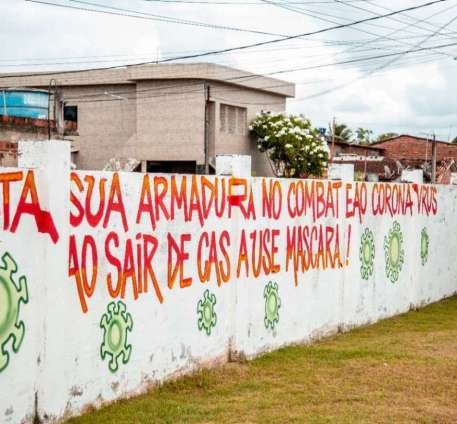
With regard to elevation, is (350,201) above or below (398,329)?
above

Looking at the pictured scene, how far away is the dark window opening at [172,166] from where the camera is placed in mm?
30094

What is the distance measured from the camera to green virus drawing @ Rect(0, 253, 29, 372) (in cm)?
459

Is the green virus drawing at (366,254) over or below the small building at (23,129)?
below

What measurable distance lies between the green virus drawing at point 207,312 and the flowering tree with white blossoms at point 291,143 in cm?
2446

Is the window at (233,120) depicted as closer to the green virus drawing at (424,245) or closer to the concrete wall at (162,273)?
the green virus drawing at (424,245)

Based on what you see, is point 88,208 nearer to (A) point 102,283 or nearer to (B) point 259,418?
(A) point 102,283

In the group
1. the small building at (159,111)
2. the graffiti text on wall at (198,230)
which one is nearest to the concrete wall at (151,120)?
the small building at (159,111)

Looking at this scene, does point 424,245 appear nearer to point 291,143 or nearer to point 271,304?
point 271,304

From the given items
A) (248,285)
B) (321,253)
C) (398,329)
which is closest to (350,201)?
(321,253)

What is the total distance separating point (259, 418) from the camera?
5477 millimetres

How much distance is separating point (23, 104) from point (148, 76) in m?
12.6

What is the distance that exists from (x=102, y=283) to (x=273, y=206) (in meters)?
2.60

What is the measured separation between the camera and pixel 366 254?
9.66 metres

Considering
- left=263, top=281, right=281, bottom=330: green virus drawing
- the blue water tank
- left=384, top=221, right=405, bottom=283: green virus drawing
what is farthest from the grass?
the blue water tank
